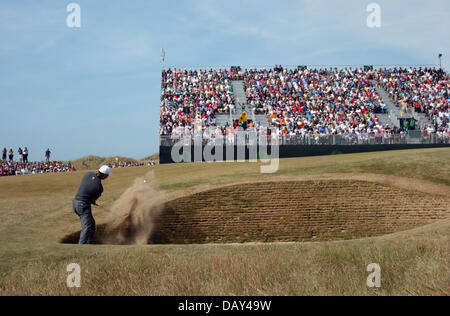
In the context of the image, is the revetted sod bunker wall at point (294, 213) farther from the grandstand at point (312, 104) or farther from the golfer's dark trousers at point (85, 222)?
the grandstand at point (312, 104)

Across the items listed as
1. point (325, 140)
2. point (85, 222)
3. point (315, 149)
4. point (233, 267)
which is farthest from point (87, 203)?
point (325, 140)

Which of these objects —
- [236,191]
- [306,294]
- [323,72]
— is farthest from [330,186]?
[323,72]

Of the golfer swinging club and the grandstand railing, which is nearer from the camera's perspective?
the golfer swinging club

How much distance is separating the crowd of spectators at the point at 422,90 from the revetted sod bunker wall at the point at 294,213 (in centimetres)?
2513

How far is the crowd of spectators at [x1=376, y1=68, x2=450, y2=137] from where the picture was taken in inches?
1810

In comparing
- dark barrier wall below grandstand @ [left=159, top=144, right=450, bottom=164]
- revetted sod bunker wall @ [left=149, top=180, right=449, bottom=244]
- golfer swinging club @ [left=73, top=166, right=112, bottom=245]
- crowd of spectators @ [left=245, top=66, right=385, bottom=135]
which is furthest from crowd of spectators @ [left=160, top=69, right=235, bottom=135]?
golfer swinging club @ [left=73, top=166, right=112, bottom=245]

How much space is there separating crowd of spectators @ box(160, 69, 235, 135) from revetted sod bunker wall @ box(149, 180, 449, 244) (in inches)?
901

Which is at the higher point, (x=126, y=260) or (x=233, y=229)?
(x=126, y=260)

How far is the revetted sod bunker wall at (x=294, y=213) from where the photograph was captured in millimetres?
19297

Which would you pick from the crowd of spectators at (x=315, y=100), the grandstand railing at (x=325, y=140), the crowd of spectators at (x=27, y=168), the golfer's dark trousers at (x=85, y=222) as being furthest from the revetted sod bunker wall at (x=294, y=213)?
the crowd of spectators at (x=27, y=168)

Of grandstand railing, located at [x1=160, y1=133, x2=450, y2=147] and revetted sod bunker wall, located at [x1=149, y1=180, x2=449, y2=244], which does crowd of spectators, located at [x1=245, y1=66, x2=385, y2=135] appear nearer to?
grandstand railing, located at [x1=160, y1=133, x2=450, y2=147]
